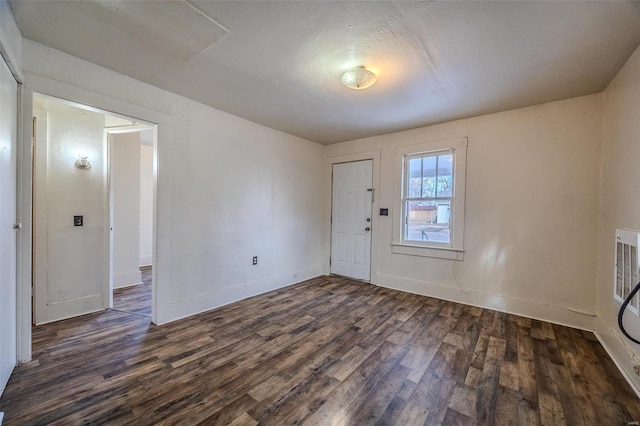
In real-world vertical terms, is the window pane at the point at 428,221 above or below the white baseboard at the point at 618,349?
above

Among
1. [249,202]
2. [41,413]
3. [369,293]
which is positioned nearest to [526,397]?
[369,293]

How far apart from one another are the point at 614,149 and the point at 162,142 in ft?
14.3

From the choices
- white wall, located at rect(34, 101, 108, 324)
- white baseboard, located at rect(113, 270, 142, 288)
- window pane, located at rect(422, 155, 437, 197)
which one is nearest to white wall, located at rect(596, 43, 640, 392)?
window pane, located at rect(422, 155, 437, 197)

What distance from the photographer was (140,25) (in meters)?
1.74

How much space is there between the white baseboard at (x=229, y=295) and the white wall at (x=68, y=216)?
104 centimetres

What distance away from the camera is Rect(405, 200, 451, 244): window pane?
11.9 ft

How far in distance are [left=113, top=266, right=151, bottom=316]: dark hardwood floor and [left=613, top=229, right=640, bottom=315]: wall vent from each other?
4.38 metres

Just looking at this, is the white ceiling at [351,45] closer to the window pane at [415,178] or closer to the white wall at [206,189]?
the white wall at [206,189]

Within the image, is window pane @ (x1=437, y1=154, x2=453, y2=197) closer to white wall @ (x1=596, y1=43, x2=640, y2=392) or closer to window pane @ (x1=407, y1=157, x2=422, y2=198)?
window pane @ (x1=407, y1=157, x2=422, y2=198)

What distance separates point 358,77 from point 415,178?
83.4 inches

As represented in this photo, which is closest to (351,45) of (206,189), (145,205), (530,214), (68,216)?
(206,189)

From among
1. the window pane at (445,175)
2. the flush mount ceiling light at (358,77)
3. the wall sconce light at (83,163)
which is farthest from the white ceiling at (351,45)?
the wall sconce light at (83,163)

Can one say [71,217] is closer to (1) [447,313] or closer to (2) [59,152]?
(2) [59,152]

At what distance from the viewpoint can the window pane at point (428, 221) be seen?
362cm
